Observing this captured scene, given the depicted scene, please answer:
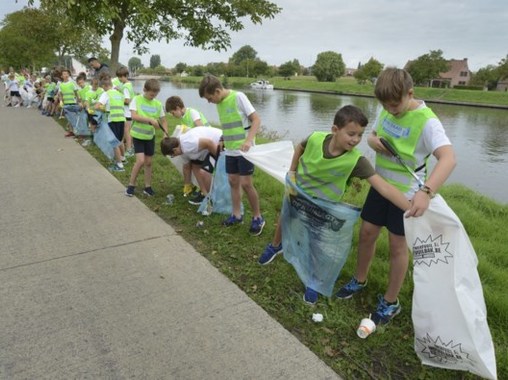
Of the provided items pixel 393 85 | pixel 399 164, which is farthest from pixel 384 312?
pixel 393 85

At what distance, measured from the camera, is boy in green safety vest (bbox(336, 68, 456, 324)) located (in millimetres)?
2164

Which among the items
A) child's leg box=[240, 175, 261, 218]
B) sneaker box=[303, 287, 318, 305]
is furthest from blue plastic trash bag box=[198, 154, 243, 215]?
sneaker box=[303, 287, 318, 305]

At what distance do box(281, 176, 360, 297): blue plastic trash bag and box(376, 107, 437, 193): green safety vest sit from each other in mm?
334

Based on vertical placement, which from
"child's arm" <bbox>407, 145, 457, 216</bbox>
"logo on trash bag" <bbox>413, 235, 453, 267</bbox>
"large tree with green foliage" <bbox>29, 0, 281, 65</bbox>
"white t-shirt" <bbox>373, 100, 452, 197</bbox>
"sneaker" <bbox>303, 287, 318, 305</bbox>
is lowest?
"sneaker" <bbox>303, 287, 318, 305</bbox>

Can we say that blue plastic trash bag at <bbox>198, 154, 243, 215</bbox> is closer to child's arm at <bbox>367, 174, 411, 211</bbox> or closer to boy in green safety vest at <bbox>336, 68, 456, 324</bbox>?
boy in green safety vest at <bbox>336, 68, 456, 324</bbox>

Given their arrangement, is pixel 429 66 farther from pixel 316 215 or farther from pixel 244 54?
pixel 244 54

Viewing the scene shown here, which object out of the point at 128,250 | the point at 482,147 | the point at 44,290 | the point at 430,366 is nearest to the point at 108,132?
the point at 128,250

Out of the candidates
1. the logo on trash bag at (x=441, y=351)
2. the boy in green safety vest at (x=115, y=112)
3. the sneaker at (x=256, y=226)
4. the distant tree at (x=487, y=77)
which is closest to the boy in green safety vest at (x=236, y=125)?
the sneaker at (x=256, y=226)

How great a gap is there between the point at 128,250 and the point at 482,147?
18148 millimetres

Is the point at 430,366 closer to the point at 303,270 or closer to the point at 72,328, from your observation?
the point at 303,270

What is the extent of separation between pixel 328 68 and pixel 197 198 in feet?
305

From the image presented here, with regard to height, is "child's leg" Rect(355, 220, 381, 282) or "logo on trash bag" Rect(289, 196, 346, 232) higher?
"logo on trash bag" Rect(289, 196, 346, 232)

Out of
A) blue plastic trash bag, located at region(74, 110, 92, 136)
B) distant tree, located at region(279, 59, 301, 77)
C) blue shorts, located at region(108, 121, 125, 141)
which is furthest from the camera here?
distant tree, located at region(279, 59, 301, 77)

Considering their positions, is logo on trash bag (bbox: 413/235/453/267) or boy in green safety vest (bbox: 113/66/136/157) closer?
logo on trash bag (bbox: 413/235/453/267)
